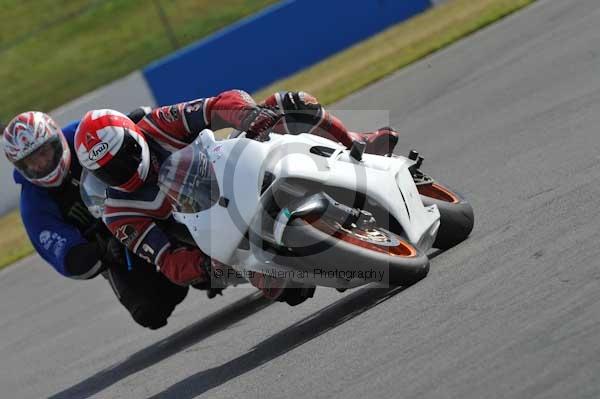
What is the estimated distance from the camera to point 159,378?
23.1 ft

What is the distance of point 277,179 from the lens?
5.97 meters

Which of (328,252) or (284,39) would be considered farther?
(284,39)

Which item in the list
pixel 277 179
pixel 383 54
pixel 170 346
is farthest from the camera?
pixel 383 54

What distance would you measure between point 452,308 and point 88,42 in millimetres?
19255

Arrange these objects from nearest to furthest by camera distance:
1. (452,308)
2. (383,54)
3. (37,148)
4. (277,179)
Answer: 1. (452,308)
2. (277,179)
3. (37,148)
4. (383,54)

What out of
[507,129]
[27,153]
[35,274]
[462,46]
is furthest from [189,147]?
[462,46]

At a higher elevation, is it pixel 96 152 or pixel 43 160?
pixel 96 152

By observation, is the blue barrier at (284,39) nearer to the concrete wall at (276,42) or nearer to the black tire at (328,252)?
the concrete wall at (276,42)

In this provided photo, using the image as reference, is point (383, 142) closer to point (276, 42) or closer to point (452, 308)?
point (452, 308)

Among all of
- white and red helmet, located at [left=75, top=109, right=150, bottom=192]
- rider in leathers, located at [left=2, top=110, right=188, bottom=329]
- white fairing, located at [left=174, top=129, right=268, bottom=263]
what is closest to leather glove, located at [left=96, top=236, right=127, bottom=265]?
rider in leathers, located at [left=2, top=110, right=188, bottom=329]

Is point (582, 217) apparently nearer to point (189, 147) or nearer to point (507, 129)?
point (189, 147)

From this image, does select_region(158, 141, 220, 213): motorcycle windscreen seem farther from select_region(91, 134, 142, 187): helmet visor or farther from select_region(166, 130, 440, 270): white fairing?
select_region(91, 134, 142, 187): helmet visor

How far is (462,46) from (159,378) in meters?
9.17

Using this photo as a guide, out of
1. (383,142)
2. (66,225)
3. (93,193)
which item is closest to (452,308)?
(383,142)
